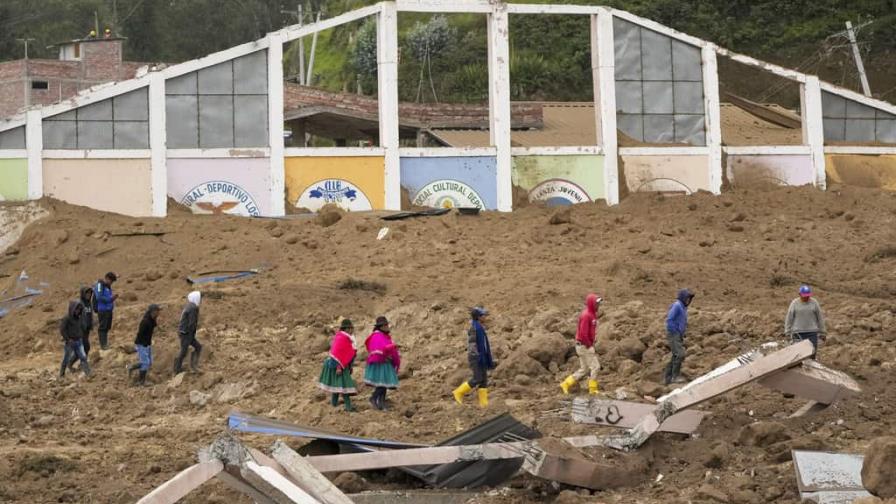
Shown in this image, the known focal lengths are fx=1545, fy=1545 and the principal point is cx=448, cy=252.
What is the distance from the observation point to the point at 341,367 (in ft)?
57.9

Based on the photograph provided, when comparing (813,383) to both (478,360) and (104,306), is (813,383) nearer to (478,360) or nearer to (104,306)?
(478,360)

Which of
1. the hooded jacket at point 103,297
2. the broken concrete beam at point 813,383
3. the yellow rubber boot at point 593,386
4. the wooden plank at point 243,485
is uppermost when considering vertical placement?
the hooded jacket at point 103,297

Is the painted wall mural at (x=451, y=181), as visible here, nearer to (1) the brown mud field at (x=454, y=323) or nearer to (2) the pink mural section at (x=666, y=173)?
(1) the brown mud field at (x=454, y=323)

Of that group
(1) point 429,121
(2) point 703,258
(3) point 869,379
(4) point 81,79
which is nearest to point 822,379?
(3) point 869,379

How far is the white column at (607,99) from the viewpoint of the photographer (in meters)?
29.3

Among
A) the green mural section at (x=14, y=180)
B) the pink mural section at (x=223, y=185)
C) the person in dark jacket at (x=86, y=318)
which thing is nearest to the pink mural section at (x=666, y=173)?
the pink mural section at (x=223, y=185)

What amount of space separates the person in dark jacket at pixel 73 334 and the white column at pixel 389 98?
27.3 ft

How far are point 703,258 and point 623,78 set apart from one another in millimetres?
5976

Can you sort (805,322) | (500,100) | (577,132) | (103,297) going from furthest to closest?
(577,132), (500,100), (103,297), (805,322)

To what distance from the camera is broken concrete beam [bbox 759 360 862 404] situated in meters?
13.9

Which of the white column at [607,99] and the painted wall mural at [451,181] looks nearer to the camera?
the painted wall mural at [451,181]

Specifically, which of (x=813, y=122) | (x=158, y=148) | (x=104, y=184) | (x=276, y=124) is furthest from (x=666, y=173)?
(x=104, y=184)

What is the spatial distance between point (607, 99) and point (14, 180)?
433 inches

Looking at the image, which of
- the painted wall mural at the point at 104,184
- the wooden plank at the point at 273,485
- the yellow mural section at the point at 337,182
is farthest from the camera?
the yellow mural section at the point at 337,182
